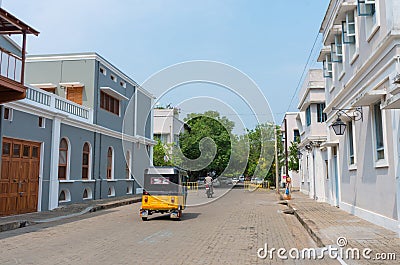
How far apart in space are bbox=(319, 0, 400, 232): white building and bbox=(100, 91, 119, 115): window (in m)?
14.0

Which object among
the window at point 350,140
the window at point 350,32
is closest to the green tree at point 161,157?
the window at point 350,140

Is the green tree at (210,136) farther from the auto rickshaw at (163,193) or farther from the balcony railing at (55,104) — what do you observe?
the auto rickshaw at (163,193)

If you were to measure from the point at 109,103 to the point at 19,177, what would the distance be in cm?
1085

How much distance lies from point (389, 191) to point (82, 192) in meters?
16.0

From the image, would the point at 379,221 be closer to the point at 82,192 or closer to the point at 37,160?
the point at 37,160

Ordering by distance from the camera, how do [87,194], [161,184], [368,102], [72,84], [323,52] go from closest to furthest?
1. [368,102]
2. [161,184]
3. [323,52]
4. [87,194]
5. [72,84]

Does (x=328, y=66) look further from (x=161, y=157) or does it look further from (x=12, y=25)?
(x=161, y=157)

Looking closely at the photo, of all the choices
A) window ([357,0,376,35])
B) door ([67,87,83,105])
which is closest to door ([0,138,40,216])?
door ([67,87,83,105])

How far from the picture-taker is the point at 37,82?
23.4 m

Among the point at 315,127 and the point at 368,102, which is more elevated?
the point at 315,127

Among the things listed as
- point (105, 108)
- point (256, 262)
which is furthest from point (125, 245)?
point (105, 108)

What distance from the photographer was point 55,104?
18469 millimetres

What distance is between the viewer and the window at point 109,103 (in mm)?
24606

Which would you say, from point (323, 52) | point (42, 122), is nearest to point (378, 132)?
point (323, 52)
